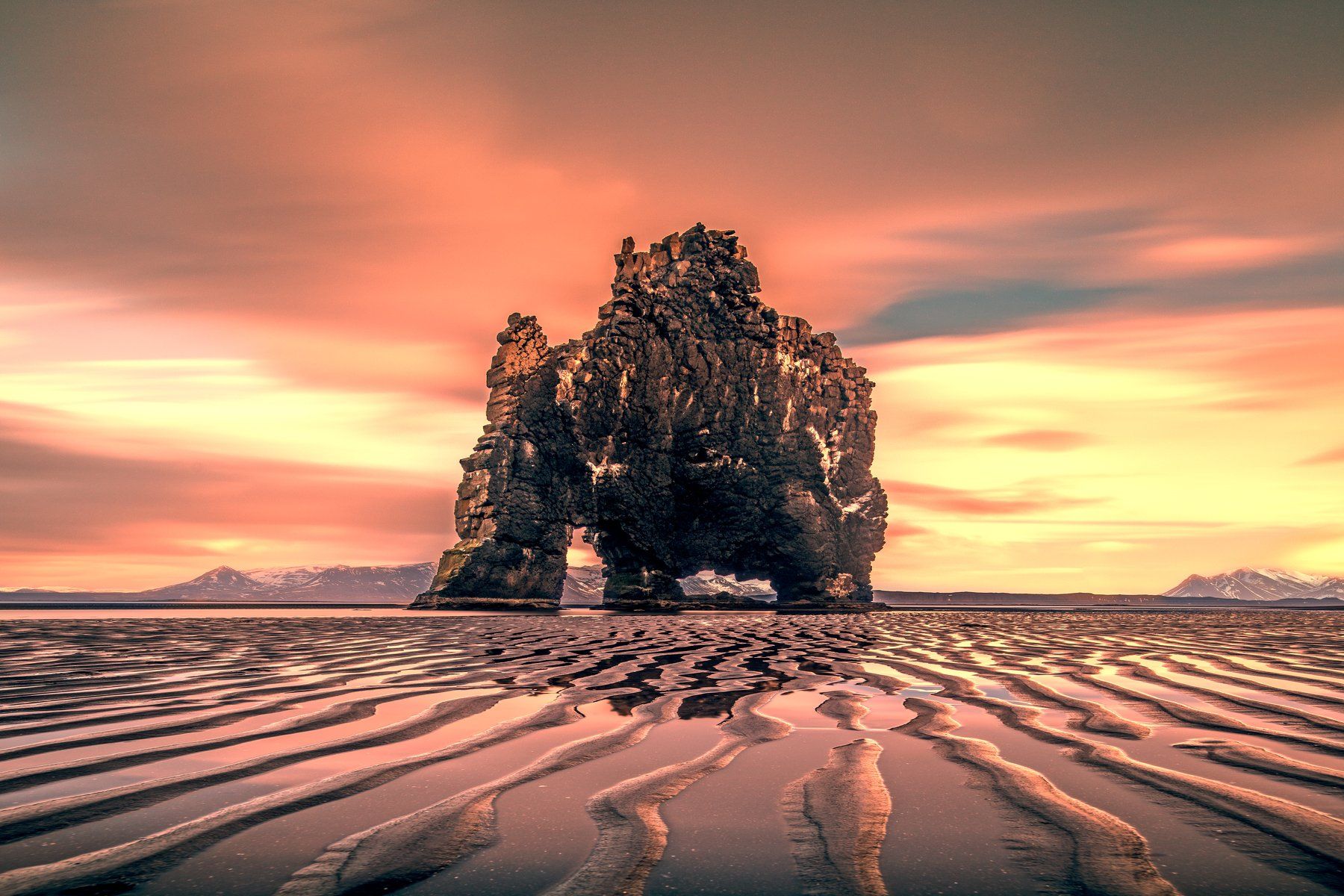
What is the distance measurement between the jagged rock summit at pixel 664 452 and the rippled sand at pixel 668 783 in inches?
2155

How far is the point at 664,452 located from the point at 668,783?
216ft

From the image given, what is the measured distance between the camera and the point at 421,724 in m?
5.92

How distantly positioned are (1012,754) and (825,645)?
10.8m

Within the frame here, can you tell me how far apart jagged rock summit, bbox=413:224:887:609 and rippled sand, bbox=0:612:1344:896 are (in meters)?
54.7

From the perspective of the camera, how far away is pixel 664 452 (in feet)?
229

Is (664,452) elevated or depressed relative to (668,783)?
elevated

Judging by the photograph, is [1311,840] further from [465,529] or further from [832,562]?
[832,562]

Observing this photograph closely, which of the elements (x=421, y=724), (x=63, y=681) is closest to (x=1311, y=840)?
(x=421, y=724)

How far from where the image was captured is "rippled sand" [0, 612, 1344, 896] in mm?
2799

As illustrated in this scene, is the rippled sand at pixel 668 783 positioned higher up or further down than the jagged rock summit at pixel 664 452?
further down

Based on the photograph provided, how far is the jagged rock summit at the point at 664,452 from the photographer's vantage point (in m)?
66.1

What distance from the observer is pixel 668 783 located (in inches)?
164

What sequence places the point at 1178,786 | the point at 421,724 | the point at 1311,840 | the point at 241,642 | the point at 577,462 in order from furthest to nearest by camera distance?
the point at 577,462, the point at 241,642, the point at 421,724, the point at 1178,786, the point at 1311,840

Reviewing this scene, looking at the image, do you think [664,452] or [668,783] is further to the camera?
[664,452]
